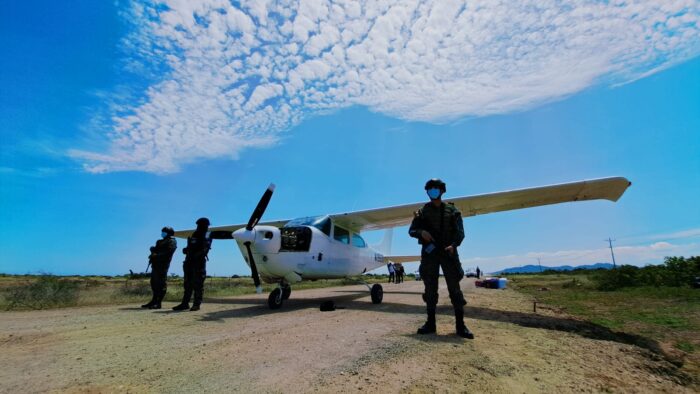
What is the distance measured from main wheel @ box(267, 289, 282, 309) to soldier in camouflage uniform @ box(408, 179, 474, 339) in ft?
17.7

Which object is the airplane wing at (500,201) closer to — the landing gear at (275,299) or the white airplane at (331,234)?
the white airplane at (331,234)

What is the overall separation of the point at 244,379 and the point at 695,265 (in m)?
25.6

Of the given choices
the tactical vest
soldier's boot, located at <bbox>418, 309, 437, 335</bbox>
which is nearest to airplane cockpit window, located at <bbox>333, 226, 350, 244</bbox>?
the tactical vest

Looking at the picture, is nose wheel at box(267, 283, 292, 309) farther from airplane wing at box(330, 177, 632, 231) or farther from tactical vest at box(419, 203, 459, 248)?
tactical vest at box(419, 203, 459, 248)

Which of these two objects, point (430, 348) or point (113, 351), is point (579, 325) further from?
point (113, 351)

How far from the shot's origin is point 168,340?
5.02 m

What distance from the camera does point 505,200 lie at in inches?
439

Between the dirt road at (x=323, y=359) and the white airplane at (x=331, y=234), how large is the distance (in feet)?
9.63

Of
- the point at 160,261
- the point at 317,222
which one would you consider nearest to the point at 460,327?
the point at 317,222

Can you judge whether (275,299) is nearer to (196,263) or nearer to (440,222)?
(196,263)

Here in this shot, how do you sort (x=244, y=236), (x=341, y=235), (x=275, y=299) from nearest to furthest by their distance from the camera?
(x=244, y=236), (x=275, y=299), (x=341, y=235)

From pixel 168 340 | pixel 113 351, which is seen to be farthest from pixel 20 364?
pixel 168 340

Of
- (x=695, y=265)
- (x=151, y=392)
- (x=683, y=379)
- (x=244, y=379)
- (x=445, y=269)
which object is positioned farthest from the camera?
(x=695, y=265)

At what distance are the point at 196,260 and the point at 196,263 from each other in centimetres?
9
